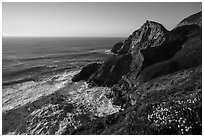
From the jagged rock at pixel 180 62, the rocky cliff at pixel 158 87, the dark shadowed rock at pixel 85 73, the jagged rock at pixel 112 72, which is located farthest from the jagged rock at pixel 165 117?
the dark shadowed rock at pixel 85 73

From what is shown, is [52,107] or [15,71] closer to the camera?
[52,107]

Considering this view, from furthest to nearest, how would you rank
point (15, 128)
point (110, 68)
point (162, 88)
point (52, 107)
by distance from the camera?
point (110, 68), point (52, 107), point (162, 88), point (15, 128)

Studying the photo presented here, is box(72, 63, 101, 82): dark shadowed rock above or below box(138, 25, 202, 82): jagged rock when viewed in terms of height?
below

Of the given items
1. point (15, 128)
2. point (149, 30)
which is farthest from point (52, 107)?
point (149, 30)

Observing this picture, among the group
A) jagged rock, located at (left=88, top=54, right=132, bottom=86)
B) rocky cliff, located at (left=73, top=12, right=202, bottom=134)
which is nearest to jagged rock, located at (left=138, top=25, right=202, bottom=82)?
rocky cliff, located at (left=73, top=12, right=202, bottom=134)

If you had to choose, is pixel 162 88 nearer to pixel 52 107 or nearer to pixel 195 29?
pixel 52 107

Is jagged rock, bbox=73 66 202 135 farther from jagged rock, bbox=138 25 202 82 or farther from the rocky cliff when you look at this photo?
jagged rock, bbox=138 25 202 82

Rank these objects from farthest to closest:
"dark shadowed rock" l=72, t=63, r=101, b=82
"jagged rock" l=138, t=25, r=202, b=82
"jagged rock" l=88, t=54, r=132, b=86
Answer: "dark shadowed rock" l=72, t=63, r=101, b=82 → "jagged rock" l=88, t=54, r=132, b=86 → "jagged rock" l=138, t=25, r=202, b=82

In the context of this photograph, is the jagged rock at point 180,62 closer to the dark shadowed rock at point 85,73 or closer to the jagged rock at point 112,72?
the jagged rock at point 112,72
